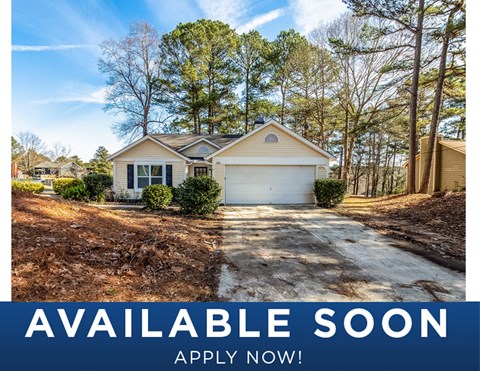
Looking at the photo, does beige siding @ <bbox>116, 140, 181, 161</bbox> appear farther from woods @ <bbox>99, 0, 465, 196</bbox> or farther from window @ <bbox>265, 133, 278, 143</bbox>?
window @ <bbox>265, 133, 278, 143</bbox>

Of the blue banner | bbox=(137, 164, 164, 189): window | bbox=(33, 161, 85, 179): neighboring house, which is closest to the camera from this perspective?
the blue banner

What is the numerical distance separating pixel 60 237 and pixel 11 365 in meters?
1.71

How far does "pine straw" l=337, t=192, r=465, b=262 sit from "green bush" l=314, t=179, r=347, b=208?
1.21 metres

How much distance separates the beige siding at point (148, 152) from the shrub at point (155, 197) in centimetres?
320

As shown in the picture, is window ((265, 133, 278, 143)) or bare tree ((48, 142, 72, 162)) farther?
bare tree ((48, 142, 72, 162))

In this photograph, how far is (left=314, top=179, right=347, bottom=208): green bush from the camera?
8906 millimetres

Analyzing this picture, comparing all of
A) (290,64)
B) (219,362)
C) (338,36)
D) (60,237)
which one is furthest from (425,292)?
(290,64)

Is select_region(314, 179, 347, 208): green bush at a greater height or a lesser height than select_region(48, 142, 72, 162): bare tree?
lesser

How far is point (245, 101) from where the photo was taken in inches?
641

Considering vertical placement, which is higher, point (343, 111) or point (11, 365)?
point (343, 111)

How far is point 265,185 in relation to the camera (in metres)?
9.48

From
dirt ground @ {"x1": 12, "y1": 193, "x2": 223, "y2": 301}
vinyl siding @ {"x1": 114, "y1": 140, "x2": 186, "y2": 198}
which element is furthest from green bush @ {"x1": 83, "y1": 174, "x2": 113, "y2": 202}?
dirt ground @ {"x1": 12, "y1": 193, "x2": 223, "y2": 301}

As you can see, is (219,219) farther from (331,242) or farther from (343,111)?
(343,111)

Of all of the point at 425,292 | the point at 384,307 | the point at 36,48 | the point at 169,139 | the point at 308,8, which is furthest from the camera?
the point at 169,139
